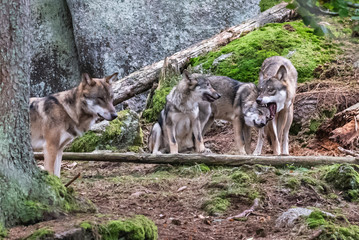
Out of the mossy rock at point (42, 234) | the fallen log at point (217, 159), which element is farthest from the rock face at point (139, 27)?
the mossy rock at point (42, 234)

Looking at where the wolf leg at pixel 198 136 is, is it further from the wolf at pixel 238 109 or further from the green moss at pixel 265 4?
the green moss at pixel 265 4

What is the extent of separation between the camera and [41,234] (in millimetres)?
3367

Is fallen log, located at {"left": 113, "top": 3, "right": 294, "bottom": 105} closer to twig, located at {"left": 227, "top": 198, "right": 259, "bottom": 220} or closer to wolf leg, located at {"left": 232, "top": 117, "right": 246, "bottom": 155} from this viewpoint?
wolf leg, located at {"left": 232, "top": 117, "right": 246, "bottom": 155}

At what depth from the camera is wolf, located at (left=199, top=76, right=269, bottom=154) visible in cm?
944

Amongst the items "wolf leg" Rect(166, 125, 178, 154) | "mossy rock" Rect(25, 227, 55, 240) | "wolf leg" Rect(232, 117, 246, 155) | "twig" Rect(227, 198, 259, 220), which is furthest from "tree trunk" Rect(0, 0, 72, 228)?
"wolf leg" Rect(232, 117, 246, 155)

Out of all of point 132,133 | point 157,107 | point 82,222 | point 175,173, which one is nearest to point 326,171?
point 175,173

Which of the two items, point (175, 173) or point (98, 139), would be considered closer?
point (175, 173)

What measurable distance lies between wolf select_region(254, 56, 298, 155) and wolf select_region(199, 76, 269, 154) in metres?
0.20

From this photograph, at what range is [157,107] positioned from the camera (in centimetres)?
1150

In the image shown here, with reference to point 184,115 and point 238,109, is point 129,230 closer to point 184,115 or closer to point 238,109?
point 184,115

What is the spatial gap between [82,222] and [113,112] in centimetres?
398

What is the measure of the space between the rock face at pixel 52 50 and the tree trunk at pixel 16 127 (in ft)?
34.4

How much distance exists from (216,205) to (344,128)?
4.50 meters

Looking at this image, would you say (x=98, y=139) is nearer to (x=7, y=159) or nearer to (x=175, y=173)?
(x=175, y=173)
